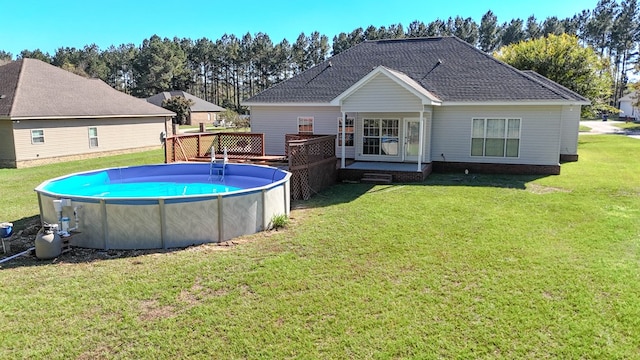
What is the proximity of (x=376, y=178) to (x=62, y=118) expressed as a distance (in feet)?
54.6

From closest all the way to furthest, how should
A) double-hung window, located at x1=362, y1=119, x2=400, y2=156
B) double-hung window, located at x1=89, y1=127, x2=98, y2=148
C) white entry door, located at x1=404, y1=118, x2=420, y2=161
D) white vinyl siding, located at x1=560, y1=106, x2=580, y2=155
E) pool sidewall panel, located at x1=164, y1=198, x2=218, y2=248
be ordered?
1. pool sidewall panel, located at x1=164, y1=198, x2=218, y2=248
2. white entry door, located at x1=404, y1=118, x2=420, y2=161
3. double-hung window, located at x1=362, y1=119, x2=400, y2=156
4. white vinyl siding, located at x1=560, y1=106, x2=580, y2=155
5. double-hung window, located at x1=89, y1=127, x2=98, y2=148

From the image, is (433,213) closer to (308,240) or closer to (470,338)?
(308,240)

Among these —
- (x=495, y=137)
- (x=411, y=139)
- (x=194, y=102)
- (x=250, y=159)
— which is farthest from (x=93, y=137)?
(x=194, y=102)

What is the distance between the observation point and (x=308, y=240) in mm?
8234

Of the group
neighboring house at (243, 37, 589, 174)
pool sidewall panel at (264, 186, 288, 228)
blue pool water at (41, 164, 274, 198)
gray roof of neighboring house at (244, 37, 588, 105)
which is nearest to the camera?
pool sidewall panel at (264, 186, 288, 228)

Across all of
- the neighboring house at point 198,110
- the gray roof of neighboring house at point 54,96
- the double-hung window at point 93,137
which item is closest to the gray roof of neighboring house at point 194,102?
the neighboring house at point 198,110

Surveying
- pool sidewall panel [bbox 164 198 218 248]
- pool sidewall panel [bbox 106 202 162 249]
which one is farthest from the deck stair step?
pool sidewall panel [bbox 106 202 162 249]

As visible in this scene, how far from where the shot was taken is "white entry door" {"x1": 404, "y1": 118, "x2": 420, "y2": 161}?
1673cm

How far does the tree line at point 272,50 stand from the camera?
2655 inches

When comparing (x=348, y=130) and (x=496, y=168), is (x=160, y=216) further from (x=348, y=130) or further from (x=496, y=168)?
(x=496, y=168)

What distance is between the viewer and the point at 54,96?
74.1ft

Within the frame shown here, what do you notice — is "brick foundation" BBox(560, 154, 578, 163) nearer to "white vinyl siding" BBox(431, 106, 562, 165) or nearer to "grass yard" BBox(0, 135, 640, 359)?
"white vinyl siding" BBox(431, 106, 562, 165)

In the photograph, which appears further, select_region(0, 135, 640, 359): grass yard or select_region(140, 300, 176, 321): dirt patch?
select_region(140, 300, 176, 321): dirt patch

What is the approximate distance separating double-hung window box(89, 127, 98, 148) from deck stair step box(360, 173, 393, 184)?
1664cm
